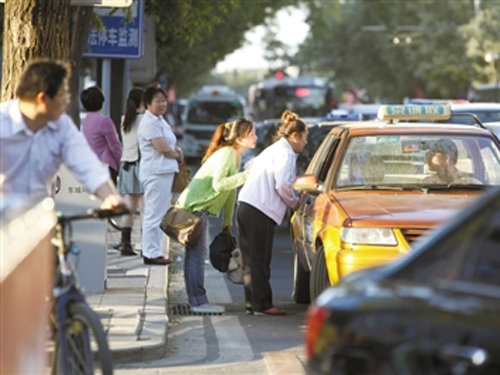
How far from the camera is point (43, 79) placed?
706cm

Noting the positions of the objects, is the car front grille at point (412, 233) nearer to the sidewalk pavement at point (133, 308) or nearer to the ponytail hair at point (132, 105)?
the sidewalk pavement at point (133, 308)

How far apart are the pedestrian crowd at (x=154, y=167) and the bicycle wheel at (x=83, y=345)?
570 mm

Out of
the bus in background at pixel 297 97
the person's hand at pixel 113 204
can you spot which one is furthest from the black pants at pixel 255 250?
the bus in background at pixel 297 97

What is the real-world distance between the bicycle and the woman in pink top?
8742 mm

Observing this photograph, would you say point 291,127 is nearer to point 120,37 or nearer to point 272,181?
point 272,181

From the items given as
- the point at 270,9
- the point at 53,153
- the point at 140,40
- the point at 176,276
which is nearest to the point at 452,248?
the point at 53,153

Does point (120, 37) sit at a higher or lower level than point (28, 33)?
lower

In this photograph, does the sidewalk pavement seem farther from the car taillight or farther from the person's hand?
the car taillight

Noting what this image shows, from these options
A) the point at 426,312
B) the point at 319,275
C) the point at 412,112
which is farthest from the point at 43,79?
the point at 412,112

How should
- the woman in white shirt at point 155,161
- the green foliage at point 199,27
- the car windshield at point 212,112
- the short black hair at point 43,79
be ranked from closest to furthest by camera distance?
1. the short black hair at point 43,79
2. the woman in white shirt at point 155,161
3. the green foliage at point 199,27
4. the car windshield at point 212,112

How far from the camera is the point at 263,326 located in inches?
446

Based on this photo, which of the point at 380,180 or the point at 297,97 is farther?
the point at 297,97

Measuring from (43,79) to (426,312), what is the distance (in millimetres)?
3132

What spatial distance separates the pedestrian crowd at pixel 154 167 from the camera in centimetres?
716
